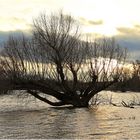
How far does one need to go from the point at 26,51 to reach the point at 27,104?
6.42 meters

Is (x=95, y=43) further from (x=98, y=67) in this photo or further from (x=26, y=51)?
(x=26, y=51)

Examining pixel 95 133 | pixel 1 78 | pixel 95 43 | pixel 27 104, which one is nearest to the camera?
pixel 95 133

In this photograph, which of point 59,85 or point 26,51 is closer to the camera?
point 59,85

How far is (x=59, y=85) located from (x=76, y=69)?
7.95 ft

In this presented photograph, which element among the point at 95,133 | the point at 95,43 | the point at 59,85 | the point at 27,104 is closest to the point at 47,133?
the point at 95,133

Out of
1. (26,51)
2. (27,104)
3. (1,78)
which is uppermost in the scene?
(26,51)

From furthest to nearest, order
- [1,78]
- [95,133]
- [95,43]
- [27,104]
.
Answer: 1. [27,104]
2. [95,43]
3. [1,78]
4. [95,133]

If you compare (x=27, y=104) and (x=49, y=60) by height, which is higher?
(x=49, y=60)

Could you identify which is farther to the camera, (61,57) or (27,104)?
(27,104)

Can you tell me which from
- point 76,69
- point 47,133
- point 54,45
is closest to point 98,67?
point 76,69

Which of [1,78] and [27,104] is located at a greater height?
[1,78]

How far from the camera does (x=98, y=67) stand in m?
40.9

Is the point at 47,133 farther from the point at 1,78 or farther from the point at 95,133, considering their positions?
the point at 1,78

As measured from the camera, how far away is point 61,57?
4006cm
